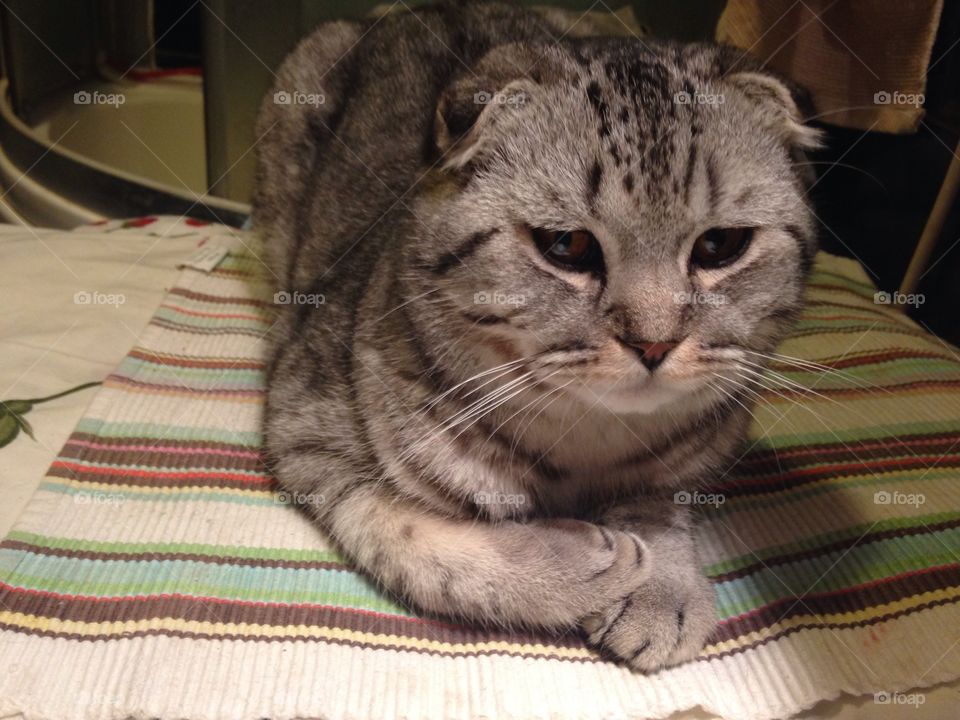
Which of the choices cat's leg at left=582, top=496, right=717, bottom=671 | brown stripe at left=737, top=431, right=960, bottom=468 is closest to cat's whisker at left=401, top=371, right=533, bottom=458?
cat's leg at left=582, top=496, right=717, bottom=671

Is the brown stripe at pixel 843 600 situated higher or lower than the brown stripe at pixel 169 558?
lower

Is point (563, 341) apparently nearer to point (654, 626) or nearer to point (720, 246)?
point (720, 246)

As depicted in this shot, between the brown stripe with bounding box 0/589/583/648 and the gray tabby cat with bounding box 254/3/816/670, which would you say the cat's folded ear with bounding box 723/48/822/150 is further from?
the brown stripe with bounding box 0/589/583/648

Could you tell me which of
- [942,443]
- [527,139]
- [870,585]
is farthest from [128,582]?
[942,443]

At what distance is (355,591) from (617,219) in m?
0.65

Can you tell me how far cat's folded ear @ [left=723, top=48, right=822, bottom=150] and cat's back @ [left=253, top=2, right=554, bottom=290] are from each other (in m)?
0.51

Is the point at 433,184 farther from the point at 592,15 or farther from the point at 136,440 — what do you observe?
the point at 592,15

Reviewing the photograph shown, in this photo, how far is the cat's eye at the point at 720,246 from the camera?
101 centimetres

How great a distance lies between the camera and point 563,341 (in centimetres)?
97

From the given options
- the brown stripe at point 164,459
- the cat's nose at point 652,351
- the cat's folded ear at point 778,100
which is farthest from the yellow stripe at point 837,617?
the brown stripe at point 164,459

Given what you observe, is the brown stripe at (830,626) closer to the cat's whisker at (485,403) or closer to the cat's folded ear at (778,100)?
the cat's whisker at (485,403)

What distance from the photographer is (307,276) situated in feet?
5.32

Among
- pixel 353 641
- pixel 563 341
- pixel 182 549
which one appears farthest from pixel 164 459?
pixel 563 341

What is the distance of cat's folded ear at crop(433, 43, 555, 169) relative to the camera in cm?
101
